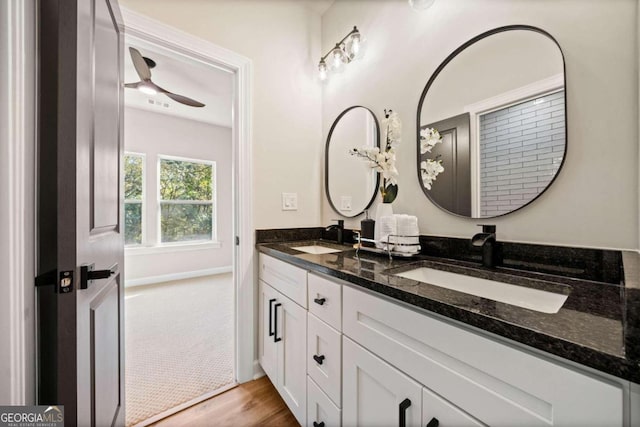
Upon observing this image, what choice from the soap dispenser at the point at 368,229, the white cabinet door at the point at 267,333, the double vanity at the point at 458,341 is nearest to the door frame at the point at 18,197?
the double vanity at the point at 458,341

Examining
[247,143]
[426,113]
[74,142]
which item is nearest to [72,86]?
[74,142]

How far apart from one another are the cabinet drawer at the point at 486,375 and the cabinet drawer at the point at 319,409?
1.29ft

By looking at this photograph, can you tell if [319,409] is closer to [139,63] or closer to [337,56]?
[337,56]

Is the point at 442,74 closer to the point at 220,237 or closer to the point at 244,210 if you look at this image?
the point at 244,210

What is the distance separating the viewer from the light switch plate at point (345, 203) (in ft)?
5.94

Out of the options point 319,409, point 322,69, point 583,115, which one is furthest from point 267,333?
point 322,69

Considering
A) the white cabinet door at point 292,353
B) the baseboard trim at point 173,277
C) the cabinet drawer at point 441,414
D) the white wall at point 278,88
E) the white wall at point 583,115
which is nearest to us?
the cabinet drawer at point 441,414

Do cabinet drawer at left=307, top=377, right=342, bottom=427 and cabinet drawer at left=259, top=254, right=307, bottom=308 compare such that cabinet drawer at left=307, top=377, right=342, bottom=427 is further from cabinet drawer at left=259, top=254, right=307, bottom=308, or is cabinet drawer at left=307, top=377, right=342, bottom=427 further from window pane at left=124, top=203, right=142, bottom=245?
window pane at left=124, top=203, right=142, bottom=245

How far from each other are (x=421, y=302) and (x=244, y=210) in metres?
1.29

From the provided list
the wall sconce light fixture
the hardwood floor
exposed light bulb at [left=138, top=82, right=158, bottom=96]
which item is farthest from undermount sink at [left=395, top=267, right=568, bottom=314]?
exposed light bulb at [left=138, top=82, right=158, bottom=96]

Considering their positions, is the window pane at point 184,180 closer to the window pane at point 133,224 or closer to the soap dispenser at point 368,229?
the window pane at point 133,224

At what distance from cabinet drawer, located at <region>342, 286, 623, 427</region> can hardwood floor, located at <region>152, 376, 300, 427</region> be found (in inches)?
36.6

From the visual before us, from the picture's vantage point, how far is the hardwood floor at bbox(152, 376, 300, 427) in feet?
4.31

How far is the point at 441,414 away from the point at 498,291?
1.55ft
